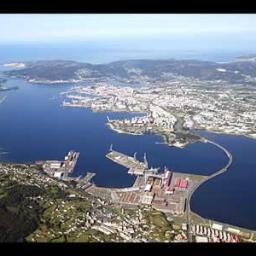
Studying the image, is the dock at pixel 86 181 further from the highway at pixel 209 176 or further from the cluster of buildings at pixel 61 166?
the highway at pixel 209 176

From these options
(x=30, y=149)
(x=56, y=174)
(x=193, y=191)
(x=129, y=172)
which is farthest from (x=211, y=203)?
(x=30, y=149)

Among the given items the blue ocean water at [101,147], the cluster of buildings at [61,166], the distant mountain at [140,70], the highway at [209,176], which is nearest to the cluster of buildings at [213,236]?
the highway at [209,176]

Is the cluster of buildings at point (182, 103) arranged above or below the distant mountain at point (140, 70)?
below

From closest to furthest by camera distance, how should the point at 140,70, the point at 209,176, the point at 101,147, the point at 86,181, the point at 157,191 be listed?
the point at 157,191
the point at 86,181
the point at 209,176
the point at 101,147
the point at 140,70

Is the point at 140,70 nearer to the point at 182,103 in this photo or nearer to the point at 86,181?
the point at 182,103

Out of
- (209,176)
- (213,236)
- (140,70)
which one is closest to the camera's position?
(213,236)

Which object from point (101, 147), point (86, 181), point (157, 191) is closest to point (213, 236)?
point (157, 191)

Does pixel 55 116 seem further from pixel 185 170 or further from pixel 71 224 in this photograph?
pixel 71 224
